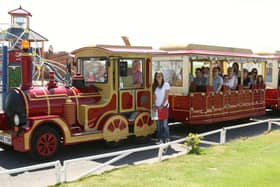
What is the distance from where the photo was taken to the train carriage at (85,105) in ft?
25.0

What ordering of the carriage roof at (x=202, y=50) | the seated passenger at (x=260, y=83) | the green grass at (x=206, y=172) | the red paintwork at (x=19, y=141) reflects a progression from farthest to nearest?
the seated passenger at (x=260, y=83) < the carriage roof at (x=202, y=50) < the red paintwork at (x=19, y=141) < the green grass at (x=206, y=172)

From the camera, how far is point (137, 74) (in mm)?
9234

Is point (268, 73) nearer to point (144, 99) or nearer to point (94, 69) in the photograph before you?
point (144, 99)

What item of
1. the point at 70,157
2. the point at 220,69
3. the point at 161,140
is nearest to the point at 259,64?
the point at 220,69

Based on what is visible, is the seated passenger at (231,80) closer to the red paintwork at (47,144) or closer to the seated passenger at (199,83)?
the seated passenger at (199,83)

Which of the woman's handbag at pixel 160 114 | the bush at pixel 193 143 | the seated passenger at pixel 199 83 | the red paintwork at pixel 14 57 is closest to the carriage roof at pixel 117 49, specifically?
the woman's handbag at pixel 160 114

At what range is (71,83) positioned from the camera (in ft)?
29.3

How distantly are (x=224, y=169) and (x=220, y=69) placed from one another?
597 centimetres

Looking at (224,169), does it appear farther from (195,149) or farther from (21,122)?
(21,122)

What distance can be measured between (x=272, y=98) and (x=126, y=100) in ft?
25.2

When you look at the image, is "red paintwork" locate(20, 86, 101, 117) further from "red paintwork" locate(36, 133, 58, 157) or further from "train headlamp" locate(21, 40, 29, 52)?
"train headlamp" locate(21, 40, 29, 52)

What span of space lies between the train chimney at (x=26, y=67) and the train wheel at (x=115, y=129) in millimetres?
1786

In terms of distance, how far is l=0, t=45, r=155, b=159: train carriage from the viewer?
25.0 ft

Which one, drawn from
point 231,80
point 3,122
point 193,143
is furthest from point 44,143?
point 231,80
